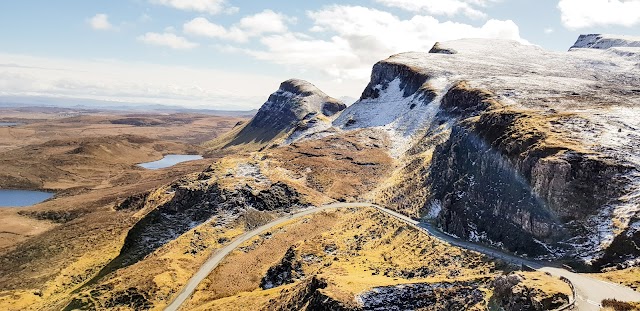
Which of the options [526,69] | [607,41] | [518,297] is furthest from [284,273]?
[607,41]

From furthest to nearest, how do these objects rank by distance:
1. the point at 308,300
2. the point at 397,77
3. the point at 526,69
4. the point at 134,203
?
the point at 397,77, the point at 526,69, the point at 134,203, the point at 308,300

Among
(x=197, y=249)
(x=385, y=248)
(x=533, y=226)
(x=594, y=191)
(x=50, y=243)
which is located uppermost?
(x=594, y=191)

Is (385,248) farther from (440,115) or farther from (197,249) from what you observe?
(440,115)

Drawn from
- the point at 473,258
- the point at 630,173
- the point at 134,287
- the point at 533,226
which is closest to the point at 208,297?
the point at 134,287

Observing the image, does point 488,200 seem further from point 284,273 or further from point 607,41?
point 607,41

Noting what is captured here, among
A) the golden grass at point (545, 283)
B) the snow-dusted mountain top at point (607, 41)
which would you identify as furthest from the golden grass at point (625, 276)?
the snow-dusted mountain top at point (607, 41)

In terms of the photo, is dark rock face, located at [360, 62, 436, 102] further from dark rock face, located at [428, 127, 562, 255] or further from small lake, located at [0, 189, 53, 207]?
small lake, located at [0, 189, 53, 207]
